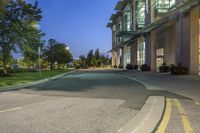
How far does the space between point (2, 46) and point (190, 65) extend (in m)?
22.4

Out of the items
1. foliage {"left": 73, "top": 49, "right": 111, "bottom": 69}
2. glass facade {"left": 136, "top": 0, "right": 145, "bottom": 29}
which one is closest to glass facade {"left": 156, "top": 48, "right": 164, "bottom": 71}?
glass facade {"left": 136, "top": 0, "right": 145, "bottom": 29}

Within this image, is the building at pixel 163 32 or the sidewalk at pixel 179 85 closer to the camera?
the sidewalk at pixel 179 85

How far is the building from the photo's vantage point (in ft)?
111

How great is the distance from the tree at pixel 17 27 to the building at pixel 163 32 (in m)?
17.7

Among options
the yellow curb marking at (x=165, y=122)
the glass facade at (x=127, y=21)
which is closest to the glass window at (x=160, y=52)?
the glass facade at (x=127, y=21)

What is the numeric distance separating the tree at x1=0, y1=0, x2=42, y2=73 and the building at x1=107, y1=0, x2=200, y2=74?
17.7 m

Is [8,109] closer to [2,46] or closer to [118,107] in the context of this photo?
[118,107]

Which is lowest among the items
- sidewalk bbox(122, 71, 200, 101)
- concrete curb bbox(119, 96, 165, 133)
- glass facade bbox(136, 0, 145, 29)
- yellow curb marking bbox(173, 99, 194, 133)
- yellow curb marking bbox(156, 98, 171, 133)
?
sidewalk bbox(122, 71, 200, 101)

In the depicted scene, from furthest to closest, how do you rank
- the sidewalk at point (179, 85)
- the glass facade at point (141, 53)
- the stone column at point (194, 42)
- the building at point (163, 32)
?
the glass facade at point (141, 53) < the building at point (163, 32) < the stone column at point (194, 42) < the sidewalk at point (179, 85)

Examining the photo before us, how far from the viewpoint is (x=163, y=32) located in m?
51.5

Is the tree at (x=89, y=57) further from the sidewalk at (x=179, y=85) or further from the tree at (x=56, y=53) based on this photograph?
Answer: the sidewalk at (x=179, y=85)

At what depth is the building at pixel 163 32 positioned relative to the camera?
1330 inches

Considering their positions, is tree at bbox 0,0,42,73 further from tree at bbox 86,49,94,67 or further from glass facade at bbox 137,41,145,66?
tree at bbox 86,49,94,67

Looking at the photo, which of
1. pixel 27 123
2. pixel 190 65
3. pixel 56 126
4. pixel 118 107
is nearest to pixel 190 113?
pixel 118 107
